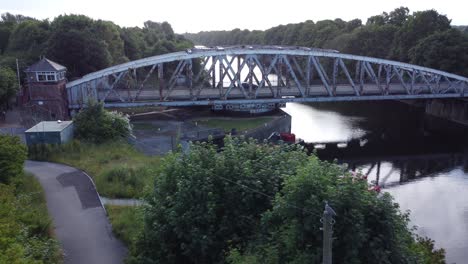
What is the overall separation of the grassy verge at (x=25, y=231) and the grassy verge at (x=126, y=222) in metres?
2.79

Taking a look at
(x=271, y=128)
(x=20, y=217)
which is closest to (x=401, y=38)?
(x=271, y=128)

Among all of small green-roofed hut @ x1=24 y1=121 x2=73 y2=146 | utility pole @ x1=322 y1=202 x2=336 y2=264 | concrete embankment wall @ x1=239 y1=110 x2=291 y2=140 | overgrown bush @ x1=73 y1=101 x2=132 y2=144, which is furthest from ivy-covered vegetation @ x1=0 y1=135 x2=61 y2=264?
concrete embankment wall @ x1=239 y1=110 x2=291 y2=140

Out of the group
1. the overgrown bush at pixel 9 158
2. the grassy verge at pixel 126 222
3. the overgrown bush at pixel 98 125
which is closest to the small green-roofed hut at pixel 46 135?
the overgrown bush at pixel 98 125

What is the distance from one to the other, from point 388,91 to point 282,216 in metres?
45.6

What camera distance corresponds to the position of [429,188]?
34531 mm

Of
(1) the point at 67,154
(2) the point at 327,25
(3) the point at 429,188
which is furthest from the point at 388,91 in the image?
(2) the point at 327,25

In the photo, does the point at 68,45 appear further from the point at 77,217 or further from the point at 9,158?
the point at 77,217

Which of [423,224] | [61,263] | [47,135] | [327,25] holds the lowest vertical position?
[423,224]

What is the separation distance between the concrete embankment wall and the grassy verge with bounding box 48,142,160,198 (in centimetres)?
1299

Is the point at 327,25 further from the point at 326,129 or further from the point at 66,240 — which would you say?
the point at 66,240

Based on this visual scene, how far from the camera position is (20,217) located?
16.8 metres

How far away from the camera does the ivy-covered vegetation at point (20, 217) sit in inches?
507

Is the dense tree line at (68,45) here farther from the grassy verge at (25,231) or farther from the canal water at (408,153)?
the grassy verge at (25,231)

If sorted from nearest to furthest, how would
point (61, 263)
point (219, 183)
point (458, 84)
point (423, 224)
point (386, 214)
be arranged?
point (386, 214), point (219, 183), point (61, 263), point (423, 224), point (458, 84)
